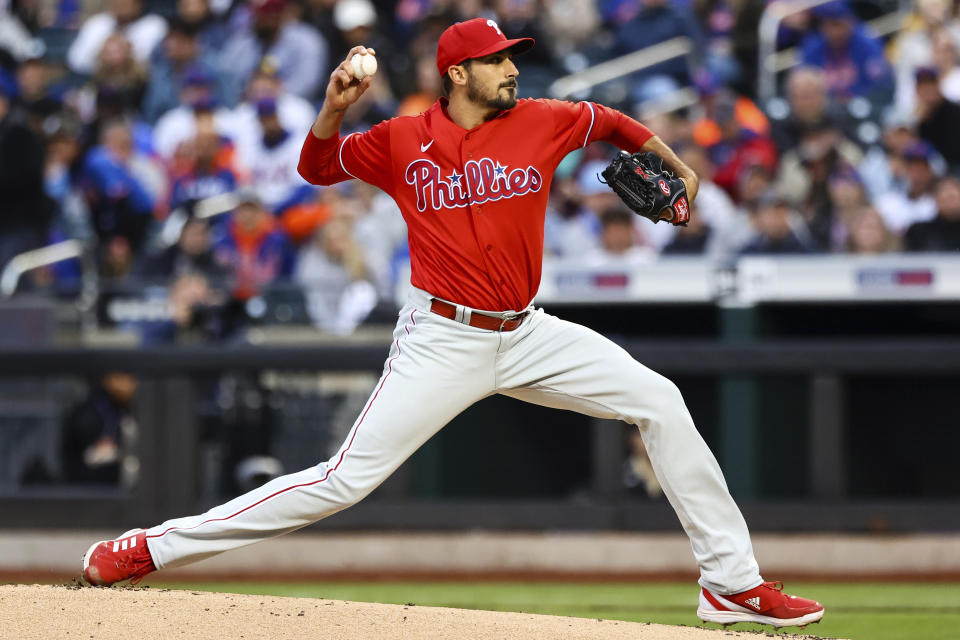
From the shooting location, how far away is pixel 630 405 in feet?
14.1

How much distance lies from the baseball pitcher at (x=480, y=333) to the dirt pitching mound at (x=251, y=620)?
0.18m

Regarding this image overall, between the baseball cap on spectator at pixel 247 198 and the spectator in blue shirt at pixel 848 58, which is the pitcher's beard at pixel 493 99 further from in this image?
the spectator in blue shirt at pixel 848 58

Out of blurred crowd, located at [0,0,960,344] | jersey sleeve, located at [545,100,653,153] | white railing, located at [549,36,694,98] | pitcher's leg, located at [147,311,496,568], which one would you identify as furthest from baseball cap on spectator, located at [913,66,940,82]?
pitcher's leg, located at [147,311,496,568]

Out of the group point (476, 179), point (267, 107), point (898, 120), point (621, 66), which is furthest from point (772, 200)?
point (476, 179)

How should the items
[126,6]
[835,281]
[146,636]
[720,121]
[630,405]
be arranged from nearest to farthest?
[146,636] < [630,405] < [835,281] < [720,121] < [126,6]

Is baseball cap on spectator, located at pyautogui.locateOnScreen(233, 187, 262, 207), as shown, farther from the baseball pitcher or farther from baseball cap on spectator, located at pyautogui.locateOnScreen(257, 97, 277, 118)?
the baseball pitcher

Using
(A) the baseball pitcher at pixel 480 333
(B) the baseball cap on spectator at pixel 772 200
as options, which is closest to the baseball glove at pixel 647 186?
(A) the baseball pitcher at pixel 480 333

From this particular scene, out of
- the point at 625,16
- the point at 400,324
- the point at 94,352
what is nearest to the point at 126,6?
the point at 625,16

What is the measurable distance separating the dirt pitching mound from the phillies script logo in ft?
3.95

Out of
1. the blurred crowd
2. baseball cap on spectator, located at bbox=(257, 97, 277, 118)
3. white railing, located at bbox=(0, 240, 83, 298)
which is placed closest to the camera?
the blurred crowd

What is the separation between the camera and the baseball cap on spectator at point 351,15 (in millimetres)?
11141

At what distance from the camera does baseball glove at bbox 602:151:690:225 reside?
4.29 m

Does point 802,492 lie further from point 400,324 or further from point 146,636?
point 146,636

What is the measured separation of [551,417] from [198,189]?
3606mm
